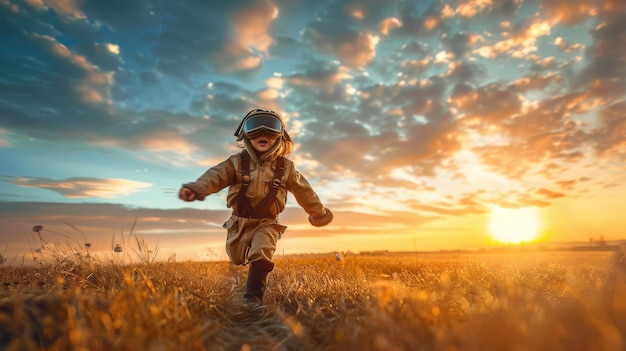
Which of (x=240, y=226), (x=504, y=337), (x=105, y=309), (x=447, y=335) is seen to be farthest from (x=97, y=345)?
(x=240, y=226)

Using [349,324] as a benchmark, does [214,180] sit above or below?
above

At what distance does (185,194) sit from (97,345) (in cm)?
343

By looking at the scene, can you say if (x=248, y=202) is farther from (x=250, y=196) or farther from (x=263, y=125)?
(x=263, y=125)

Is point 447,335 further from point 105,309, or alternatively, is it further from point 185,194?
point 185,194

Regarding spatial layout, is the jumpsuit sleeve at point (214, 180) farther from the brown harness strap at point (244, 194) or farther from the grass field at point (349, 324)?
the grass field at point (349, 324)

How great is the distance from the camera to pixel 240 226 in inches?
245

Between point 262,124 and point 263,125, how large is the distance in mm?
29

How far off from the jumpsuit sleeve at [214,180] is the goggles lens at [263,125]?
59 centimetres

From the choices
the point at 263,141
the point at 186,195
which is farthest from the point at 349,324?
the point at 263,141

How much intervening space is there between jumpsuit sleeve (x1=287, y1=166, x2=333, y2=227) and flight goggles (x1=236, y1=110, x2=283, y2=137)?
2.31 ft

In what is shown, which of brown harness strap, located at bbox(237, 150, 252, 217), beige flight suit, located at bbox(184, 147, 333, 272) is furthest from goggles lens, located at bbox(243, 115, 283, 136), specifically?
brown harness strap, located at bbox(237, 150, 252, 217)

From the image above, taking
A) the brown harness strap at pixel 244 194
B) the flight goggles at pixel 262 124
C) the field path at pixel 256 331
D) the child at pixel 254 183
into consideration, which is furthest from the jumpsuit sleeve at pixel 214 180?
the field path at pixel 256 331

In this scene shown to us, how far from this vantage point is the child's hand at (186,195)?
5.59 meters

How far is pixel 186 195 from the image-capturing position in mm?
5613
